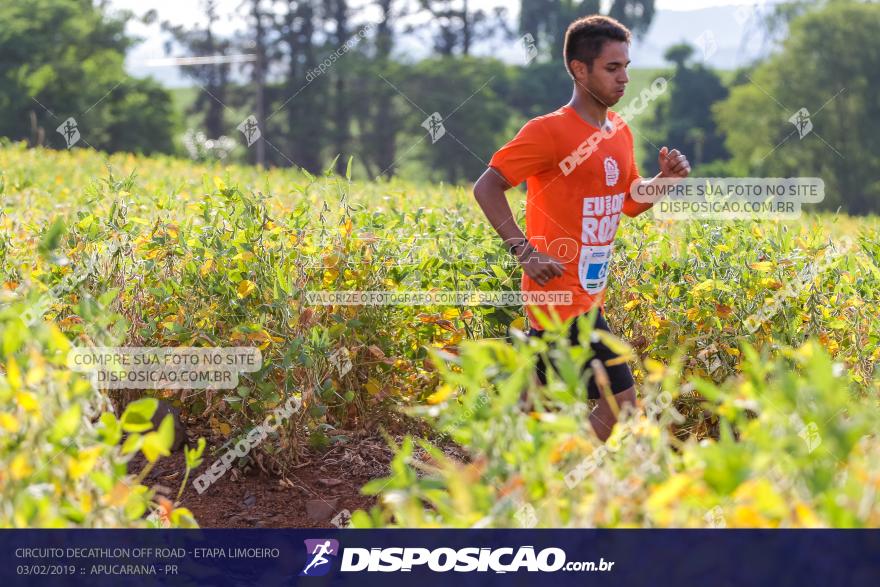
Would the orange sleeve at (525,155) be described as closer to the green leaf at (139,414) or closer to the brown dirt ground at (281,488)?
the brown dirt ground at (281,488)

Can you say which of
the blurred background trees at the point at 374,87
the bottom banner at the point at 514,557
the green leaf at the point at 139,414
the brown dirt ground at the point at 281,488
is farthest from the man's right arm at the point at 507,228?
the blurred background trees at the point at 374,87

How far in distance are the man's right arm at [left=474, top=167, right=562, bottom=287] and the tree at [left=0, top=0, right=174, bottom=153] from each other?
43.1 metres

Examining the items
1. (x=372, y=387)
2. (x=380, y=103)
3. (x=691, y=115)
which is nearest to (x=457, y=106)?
(x=380, y=103)

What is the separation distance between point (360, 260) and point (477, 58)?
4962cm

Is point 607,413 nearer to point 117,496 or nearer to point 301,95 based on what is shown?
point 117,496

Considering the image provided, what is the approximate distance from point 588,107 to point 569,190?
0.38m

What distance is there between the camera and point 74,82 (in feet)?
156

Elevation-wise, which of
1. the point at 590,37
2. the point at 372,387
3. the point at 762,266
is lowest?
the point at 372,387

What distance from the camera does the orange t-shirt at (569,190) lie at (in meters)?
3.97

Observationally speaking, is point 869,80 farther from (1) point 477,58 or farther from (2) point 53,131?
(2) point 53,131

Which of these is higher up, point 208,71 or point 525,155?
point 525,155

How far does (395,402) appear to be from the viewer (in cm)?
493

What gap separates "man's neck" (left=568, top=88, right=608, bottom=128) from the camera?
4113mm

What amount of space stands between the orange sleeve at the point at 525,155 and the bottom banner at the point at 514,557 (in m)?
1.68
